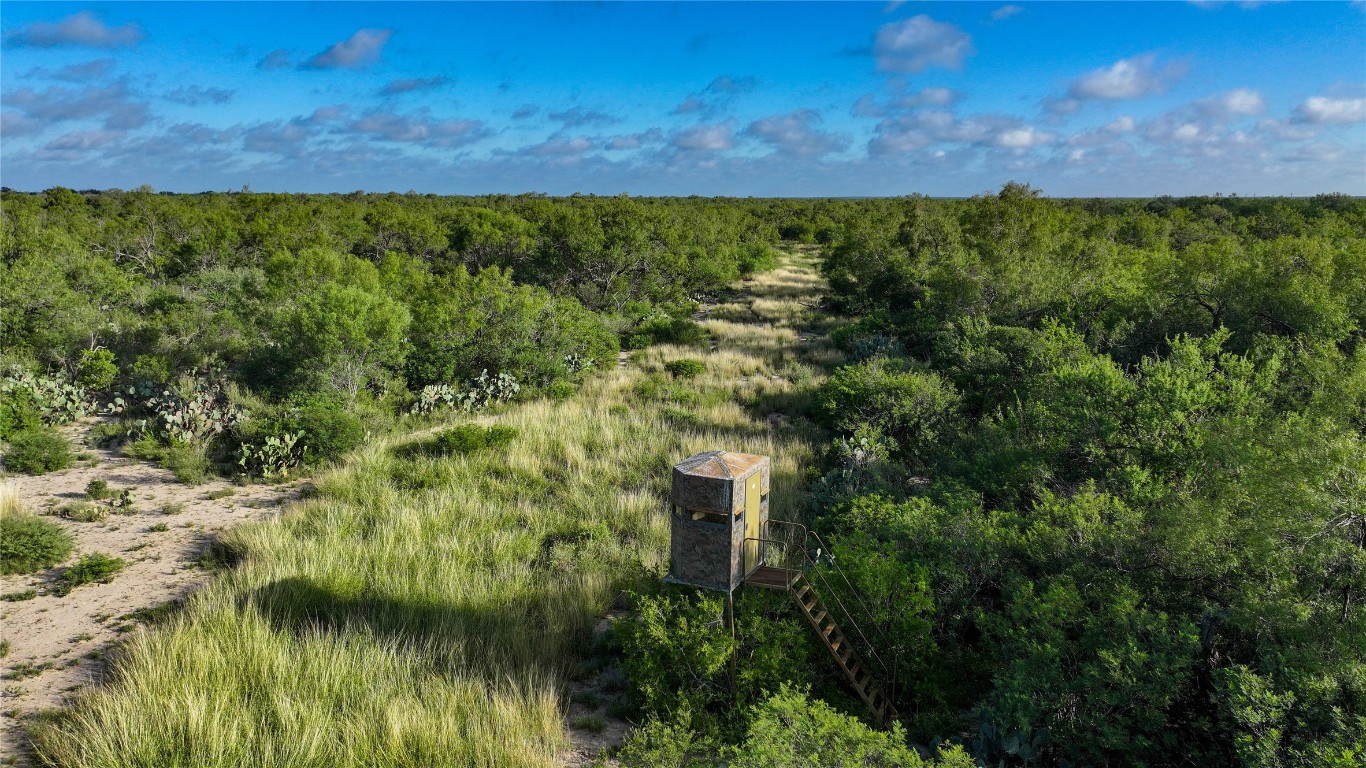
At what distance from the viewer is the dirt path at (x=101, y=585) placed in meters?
6.75

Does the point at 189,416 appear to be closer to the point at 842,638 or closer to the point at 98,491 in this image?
the point at 98,491

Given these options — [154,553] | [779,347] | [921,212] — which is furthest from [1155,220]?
[154,553]

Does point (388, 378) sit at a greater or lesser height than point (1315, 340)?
lesser

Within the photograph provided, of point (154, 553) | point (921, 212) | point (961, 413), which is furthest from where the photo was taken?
point (921, 212)

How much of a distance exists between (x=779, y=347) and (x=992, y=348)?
9530 millimetres

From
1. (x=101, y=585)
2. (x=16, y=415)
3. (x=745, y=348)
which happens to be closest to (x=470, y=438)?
(x=101, y=585)

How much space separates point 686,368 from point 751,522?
13.6m

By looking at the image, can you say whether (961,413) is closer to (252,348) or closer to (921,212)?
(252,348)

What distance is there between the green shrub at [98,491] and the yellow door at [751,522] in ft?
36.9

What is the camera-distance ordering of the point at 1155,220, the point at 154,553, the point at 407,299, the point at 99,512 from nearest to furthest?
the point at 154,553
the point at 99,512
the point at 407,299
the point at 1155,220

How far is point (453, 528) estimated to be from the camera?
9.88m

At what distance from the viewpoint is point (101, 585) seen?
340 inches

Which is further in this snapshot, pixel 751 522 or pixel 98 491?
pixel 98 491

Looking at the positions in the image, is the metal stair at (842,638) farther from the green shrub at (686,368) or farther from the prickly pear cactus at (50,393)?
the prickly pear cactus at (50,393)
